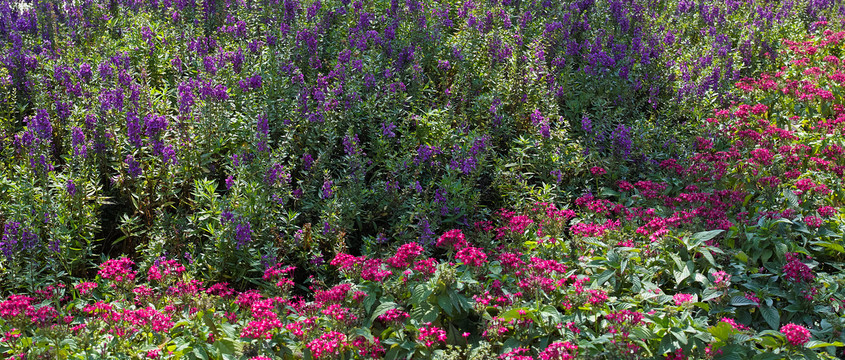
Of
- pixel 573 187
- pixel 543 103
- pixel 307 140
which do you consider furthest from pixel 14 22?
pixel 573 187

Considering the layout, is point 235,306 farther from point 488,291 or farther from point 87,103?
point 87,103

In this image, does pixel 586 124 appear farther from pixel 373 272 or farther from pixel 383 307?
pixel 383 307

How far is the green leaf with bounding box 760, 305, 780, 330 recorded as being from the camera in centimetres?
427

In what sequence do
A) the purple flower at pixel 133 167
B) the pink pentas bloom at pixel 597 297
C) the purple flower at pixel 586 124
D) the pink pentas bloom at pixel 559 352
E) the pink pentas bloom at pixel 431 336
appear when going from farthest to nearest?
the purple flower at pixel 586 124, the purple flower at pixel 133 167, the pink pentas bloom at pixel 597 297, the pink pentas bloom at pixel 431 336, the pink pentas bloom at pixel 559 352

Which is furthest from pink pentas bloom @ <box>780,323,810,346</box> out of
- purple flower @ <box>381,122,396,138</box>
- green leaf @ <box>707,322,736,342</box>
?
purple flower @ <box>381,122,396,138</box>

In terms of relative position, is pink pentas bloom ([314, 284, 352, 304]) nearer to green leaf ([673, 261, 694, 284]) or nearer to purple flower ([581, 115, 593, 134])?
green leaf ([673, 261, 694, 284])

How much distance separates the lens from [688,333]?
3.81m

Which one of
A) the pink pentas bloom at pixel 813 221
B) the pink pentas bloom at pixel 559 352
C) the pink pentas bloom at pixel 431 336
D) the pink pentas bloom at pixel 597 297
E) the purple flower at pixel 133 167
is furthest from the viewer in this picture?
the purple flower at pixel 133 167

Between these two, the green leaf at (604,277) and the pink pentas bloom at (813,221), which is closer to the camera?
the green leaf at (604,277)

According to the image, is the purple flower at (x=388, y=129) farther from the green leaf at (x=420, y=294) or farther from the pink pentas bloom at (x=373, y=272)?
the green leaf at (x=420, y=294)

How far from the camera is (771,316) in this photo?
4.32 meters

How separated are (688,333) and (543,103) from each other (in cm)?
417

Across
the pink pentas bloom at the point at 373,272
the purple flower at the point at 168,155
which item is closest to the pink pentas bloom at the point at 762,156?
the pink pentas bloom at the point at 373,272

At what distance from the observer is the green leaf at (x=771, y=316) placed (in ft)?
14.0
